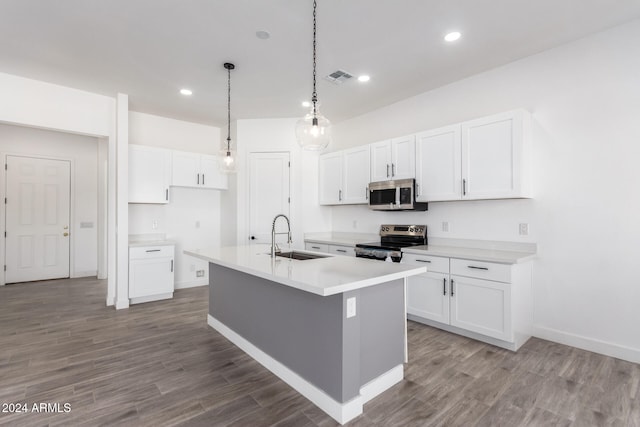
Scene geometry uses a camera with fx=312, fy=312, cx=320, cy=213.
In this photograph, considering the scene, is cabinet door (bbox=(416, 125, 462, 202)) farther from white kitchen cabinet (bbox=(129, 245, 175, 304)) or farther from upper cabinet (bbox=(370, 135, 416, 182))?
white kitchen cabinet (bbox=(129, 245, 175, 304))

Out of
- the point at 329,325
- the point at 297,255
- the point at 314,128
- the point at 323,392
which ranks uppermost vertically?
the point at 314,128

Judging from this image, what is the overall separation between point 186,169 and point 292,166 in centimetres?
173

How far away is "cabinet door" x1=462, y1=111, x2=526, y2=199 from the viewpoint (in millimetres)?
3000

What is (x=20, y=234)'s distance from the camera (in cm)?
563

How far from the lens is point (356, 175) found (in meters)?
4.67

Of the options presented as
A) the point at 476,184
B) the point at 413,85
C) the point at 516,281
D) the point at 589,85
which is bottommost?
the point at 516,281

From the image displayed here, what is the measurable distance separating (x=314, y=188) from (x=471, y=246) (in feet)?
8.82

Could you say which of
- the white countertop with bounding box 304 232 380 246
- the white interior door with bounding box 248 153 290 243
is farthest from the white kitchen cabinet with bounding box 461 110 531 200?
the white interior door with bounding box 248 153 290 243

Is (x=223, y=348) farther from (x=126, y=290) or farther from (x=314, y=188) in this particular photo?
(x=314, y=188)

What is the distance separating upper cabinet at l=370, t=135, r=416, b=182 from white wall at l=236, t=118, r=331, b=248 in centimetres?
136

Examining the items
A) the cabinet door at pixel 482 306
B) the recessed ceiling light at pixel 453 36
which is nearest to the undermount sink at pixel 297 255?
the cabinet door at pixel 482 306

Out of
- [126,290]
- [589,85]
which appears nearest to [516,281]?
[589,85]

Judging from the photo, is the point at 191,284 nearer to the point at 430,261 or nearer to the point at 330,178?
the point at 330,178

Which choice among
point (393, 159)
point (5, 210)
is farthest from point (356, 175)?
point (5, 210)
